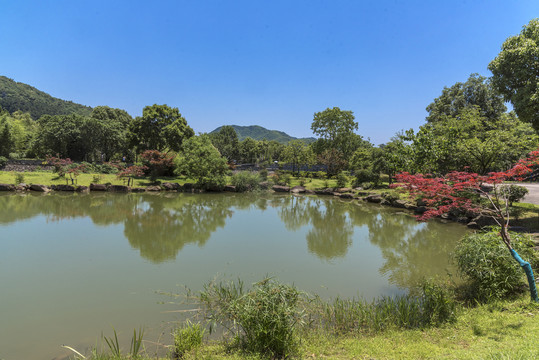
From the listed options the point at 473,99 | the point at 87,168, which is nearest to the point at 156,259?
the point at 87,168

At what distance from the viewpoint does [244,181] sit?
24.6 metres

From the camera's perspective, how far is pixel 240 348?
353cm

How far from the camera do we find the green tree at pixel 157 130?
3102cm

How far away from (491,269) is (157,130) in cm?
3278

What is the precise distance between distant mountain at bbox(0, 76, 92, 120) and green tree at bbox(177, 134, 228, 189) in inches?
2950

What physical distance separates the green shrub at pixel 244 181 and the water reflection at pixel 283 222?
512cm

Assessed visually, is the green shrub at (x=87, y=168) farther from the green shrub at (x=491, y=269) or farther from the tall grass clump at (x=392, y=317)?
the green shrub at (x=491, y=269)

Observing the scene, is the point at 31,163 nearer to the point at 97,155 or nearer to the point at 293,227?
the point at 97,155

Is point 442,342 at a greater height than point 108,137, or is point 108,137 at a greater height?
point 108,137

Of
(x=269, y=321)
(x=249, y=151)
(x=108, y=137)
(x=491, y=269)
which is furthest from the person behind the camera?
(x=249, y=151)

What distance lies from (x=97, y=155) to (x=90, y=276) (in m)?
38.0

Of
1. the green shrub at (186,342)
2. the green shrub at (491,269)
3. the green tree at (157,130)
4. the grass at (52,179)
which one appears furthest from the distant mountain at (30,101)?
the green shrub at (491,269)

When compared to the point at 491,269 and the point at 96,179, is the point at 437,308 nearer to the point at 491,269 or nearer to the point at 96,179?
the point at 491,269

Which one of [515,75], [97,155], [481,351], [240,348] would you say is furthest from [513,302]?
[97,155]
